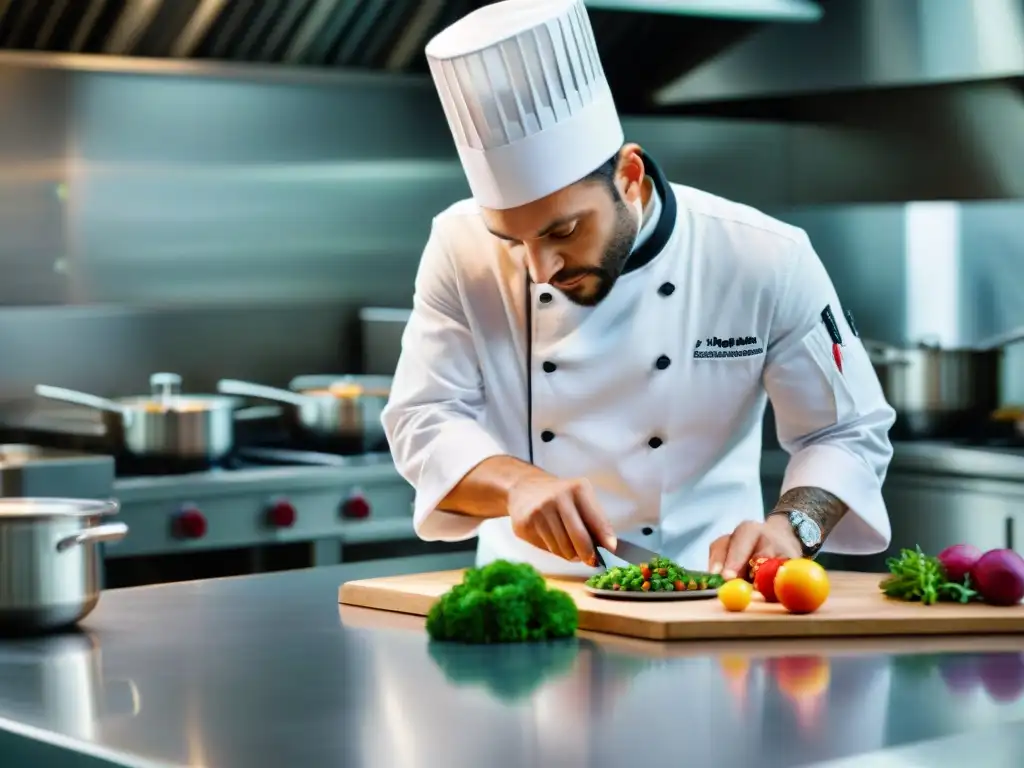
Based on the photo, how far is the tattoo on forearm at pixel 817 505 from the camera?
251 centimetres

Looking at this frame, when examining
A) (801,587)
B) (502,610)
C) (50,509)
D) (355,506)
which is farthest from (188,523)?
(801,587)

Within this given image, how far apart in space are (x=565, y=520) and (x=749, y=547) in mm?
287

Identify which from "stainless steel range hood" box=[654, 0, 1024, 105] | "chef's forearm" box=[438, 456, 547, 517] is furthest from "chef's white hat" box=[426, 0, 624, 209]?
"stainless steel range hood" box=[654, 0, 1024, 105]

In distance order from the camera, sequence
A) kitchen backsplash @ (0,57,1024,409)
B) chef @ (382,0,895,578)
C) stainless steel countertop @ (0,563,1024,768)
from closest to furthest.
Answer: stainless steel countertop @ (0,563,1024,768) < chef @ (382,0,895,578) < kitchen backsplash @ (0,57,1024,409)

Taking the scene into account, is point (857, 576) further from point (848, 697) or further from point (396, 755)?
point (396, 755)

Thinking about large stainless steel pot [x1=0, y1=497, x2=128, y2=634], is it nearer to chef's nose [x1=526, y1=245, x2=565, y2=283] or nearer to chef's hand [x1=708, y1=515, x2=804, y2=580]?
chef's nose [x1=526, y1=245, x2=565, y2=283]

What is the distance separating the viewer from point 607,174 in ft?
8.19

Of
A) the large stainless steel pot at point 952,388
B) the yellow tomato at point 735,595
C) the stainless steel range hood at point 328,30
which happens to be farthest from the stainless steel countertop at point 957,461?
the yellow tomato at point 735,595

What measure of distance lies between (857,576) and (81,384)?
2478 millimetres

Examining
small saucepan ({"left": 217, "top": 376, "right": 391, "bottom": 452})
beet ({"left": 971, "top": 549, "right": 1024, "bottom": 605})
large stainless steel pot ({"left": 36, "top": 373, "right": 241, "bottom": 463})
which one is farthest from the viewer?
small saucepan ({"left": 217, "top": 376, "right": 391, "bottom": 452})

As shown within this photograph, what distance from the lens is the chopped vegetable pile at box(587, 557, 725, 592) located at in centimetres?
226

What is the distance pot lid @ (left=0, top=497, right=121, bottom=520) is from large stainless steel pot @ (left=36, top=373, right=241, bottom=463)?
1.73 meters

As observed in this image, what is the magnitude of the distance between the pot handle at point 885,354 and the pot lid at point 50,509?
2.93 metres

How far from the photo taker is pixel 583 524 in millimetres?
2266
